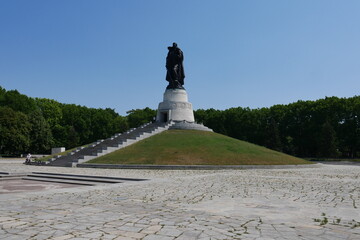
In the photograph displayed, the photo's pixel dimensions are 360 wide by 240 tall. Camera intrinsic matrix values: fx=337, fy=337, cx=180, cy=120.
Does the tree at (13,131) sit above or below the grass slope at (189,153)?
above

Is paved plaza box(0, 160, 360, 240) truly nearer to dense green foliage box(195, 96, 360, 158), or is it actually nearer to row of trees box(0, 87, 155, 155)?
row of trees box(0, 87, 155, 155)

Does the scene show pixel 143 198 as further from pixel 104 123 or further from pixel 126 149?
pixel 104 123

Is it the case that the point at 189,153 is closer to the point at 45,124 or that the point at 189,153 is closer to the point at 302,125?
the point at 45,124

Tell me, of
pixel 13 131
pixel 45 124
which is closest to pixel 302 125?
pixel 45 124

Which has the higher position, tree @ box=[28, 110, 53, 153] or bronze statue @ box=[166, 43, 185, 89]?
bronze statue @ box=[166, 43, 185, 89]

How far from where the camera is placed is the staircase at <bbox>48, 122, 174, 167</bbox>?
32.2 m

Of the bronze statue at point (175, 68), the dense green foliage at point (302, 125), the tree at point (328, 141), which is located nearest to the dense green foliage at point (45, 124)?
the dense green foliage at point (302, 125)

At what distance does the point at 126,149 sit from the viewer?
34.3 meters

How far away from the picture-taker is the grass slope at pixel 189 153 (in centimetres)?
2966

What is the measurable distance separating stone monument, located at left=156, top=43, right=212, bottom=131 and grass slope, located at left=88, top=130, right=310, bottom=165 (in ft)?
23.4

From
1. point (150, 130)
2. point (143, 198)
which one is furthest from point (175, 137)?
point (143, 198)

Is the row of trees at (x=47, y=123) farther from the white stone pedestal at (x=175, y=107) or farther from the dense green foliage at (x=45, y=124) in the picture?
the white stone pedestal at (x=175, y=107)

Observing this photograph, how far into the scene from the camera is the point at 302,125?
69.3 meters

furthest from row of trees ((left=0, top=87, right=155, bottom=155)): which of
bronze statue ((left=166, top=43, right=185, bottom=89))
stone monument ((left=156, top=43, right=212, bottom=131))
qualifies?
bronze statue ((left=166, top=43, right=185, bottom=89))
